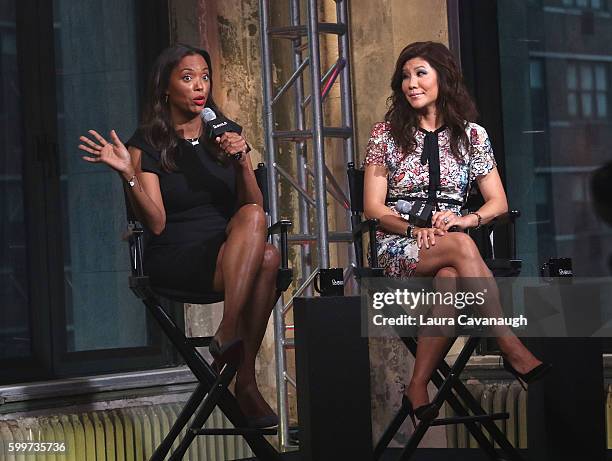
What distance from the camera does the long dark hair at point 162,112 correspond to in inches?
127

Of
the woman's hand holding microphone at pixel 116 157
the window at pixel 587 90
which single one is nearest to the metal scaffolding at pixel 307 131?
the window at pixel 587 90

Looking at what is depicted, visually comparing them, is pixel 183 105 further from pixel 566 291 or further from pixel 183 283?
pixel 566 291

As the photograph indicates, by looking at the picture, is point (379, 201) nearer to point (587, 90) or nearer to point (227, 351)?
point (227, 351)

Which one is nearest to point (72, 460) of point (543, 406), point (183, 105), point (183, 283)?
point (183, 283)

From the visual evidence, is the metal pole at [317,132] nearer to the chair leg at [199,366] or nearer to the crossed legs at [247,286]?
the crossed legs at [247,286]

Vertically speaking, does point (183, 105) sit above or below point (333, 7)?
below

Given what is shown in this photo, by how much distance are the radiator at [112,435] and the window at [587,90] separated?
7.07 ft

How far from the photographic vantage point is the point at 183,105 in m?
3.29

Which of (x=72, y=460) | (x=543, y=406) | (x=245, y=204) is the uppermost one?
(x=245, y=204)

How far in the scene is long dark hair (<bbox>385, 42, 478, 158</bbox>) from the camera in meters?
3.38

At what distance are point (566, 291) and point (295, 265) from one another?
1.87 meters

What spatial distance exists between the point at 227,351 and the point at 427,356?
63cm
